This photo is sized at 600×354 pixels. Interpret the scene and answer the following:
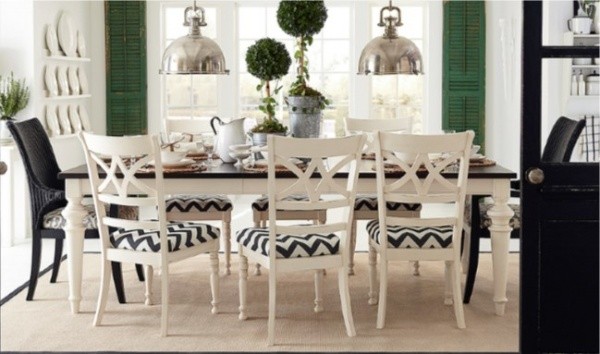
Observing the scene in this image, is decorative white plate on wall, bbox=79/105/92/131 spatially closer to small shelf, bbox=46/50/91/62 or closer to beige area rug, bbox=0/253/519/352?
small shelf, bbox=46/50/91/62

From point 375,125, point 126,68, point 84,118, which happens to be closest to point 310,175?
point 375,125

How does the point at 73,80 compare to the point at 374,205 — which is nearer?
the point at 374,205

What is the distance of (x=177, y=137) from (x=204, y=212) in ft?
1.53

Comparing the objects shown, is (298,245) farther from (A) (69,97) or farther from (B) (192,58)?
(A) (69,97)

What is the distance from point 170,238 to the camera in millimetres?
4328

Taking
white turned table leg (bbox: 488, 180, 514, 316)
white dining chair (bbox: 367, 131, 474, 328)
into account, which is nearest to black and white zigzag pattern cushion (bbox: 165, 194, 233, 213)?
white dining chair (bbox: 367, 131, 474, 328)

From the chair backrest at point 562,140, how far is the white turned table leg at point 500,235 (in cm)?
99

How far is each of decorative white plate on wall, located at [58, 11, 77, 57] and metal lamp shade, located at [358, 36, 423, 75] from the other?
136 inches

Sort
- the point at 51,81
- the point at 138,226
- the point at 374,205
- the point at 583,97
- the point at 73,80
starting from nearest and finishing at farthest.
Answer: the point at 583,97 → the point at 138,226 → the point at 374,205 → the point at 51,81 → the point at 73,80

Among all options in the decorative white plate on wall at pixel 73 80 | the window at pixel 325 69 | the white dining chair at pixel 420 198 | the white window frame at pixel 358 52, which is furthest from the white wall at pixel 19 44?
the white dining chair at pixel 420 198

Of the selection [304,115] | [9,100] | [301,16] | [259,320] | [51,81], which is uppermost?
[301,16]

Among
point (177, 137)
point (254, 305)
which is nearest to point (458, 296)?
point (254, 305)

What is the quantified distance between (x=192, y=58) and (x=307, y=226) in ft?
4.53

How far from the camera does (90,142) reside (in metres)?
4.34
